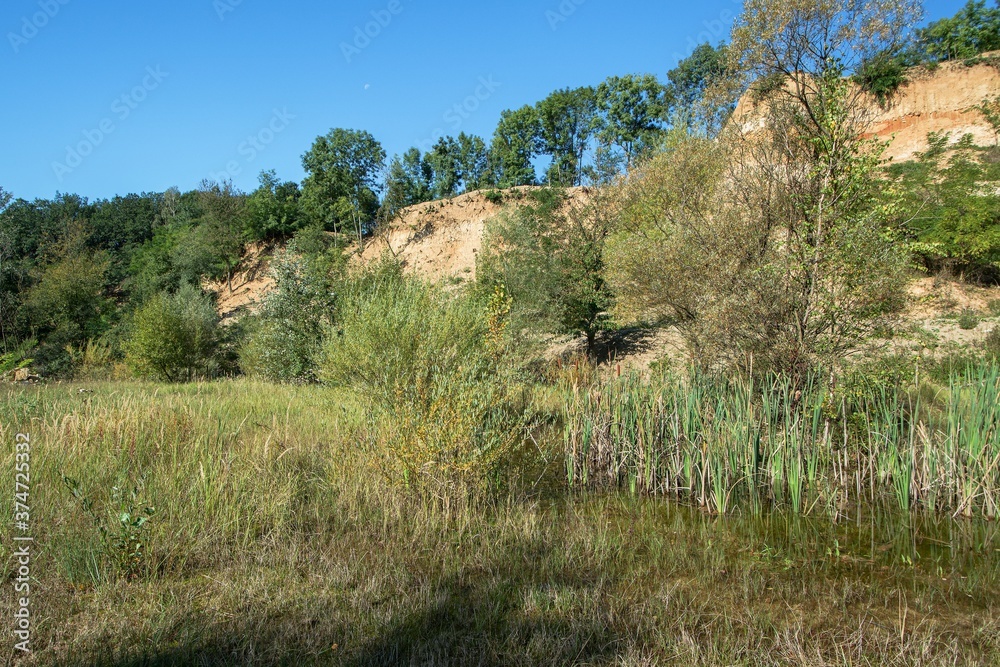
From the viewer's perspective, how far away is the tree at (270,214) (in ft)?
168

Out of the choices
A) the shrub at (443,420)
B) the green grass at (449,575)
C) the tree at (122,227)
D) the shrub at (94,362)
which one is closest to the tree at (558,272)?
the shrub at (443,420)

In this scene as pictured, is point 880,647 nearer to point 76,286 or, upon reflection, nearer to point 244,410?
point 244,410

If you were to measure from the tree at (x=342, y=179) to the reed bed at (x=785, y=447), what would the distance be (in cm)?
4470

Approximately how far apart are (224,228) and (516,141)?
92.7ft

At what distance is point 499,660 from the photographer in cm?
325

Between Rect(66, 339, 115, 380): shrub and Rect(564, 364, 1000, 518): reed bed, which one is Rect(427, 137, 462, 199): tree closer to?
Rect(66, 339, 115, 380): shrub

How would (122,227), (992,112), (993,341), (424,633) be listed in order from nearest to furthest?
(424,633) → (993,341) → (992,112) → (122,227)

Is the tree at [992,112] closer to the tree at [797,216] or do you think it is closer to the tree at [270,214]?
the tree at [797,216]

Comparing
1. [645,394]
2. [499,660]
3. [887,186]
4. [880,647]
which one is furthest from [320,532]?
[887,186]

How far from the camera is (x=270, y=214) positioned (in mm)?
51406

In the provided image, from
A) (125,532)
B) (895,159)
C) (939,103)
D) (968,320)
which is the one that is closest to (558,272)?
(968,320)

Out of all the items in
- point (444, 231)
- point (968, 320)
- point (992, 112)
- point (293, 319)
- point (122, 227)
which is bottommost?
point (968, 320)

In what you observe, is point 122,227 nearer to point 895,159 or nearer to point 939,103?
point 895,159

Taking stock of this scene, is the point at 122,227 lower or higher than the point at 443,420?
higher
